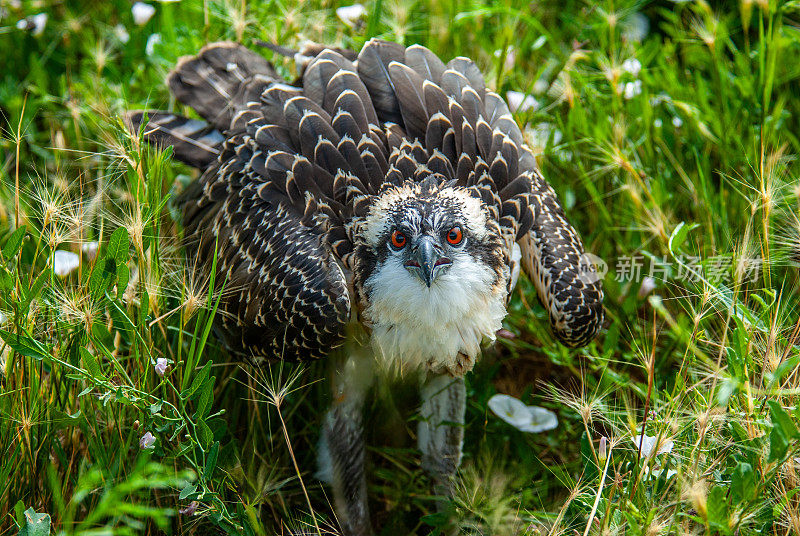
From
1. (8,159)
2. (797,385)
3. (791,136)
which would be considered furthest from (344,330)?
(791,136)

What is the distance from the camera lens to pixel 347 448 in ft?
13.1

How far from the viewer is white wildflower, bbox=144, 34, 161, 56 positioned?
5434 mm

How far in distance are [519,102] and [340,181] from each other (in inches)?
64.2

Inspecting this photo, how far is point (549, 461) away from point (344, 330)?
1.43 meters

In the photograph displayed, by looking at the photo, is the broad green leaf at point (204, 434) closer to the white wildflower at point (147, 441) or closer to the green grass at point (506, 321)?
the green grass at point (506, 321)

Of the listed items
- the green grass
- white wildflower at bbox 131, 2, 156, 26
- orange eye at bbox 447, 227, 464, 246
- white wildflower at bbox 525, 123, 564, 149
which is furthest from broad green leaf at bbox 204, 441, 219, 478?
white wildflower at bbox 131, 2, 156, 26

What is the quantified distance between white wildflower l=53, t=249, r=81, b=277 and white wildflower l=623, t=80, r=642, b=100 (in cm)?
316

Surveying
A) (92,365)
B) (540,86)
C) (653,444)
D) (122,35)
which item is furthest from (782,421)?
(122,35)

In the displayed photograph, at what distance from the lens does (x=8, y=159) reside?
4.87 m

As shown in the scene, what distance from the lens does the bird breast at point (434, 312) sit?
134 inches

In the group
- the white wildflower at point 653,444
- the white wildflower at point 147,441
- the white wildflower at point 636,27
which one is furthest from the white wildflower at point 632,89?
the white wildflower at point 147,441

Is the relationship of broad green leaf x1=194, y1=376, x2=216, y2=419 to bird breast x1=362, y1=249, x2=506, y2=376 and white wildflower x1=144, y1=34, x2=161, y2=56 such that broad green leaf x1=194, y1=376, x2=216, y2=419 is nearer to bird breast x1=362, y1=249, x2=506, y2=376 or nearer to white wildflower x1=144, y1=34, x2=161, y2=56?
bird breast x1=362, y1=249, x2=506, y2=376

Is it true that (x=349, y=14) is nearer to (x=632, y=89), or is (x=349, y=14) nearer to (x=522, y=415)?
(x=632, y=89)

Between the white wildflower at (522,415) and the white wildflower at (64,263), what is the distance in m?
2.08
